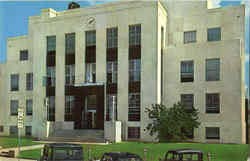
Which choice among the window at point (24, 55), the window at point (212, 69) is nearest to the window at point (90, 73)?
the window at point (24, 55)

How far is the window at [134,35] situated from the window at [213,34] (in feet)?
27.0

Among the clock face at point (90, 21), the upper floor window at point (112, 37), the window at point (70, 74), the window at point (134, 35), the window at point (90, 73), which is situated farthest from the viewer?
the window at point (70, 74)

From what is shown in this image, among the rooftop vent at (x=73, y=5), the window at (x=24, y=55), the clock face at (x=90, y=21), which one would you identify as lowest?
the window at (x=24, y=55)

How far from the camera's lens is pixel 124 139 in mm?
38219

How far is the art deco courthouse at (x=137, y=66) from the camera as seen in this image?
36406 millimetres

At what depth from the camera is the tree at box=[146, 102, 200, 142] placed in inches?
1334

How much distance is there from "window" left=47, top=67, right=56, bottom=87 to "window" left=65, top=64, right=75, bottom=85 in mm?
1918

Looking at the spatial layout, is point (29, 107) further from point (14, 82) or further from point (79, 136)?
point (79, 136)

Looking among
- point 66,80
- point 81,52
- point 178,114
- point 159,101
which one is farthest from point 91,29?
point 178,114

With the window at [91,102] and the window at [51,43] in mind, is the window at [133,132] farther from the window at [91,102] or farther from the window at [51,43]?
the window at [51,43]

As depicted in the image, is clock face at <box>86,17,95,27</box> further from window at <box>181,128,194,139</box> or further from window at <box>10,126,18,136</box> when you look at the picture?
window at <box>10,126,18,136</box>

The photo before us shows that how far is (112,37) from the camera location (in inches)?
1601

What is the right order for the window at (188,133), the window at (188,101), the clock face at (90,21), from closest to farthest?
1. the window at (188,133)
2. the window at (188,101)
3. the clock face at (90,21)

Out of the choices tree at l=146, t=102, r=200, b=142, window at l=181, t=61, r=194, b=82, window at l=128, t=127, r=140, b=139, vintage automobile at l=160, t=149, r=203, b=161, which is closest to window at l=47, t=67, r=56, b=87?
window at l=128, t=127, r=140, b=139
